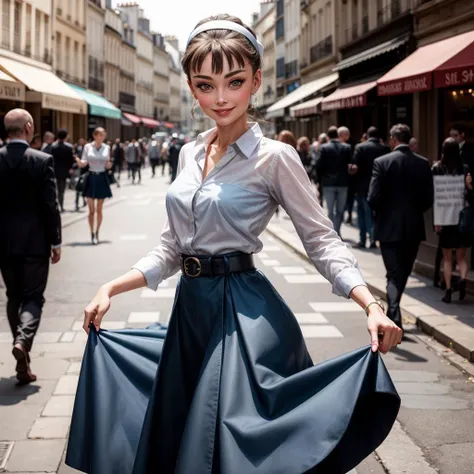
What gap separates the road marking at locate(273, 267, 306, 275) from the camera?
43.4 feet

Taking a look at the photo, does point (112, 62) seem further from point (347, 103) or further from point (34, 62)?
point (347, 103)

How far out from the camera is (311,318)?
953cm

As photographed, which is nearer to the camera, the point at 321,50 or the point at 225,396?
the point at 225,396

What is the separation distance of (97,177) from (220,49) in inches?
545

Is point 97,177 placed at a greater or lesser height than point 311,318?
greater

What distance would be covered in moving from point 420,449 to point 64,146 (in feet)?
56.7

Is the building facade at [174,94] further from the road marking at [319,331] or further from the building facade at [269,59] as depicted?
the road marking at [319,331]

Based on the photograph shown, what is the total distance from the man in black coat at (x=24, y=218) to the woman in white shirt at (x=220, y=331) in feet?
12.0

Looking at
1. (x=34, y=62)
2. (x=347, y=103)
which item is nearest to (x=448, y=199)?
(x=347, y=103)

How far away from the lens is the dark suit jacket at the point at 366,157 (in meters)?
16.0

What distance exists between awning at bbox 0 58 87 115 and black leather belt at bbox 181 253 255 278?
27.5 m

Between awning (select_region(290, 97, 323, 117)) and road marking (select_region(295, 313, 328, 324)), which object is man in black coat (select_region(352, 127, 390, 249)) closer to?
road marking (select_region(295, 313, 328, 324))

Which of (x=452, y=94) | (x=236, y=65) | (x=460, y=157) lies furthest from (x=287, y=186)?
(x=452, y=94)

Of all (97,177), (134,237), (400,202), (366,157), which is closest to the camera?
(400,202)
